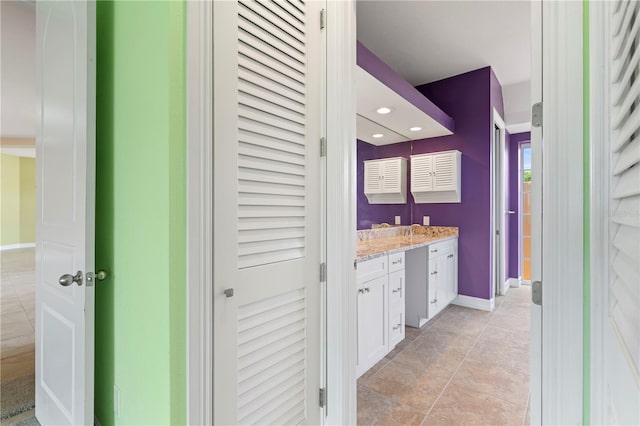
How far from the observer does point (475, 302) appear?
3.76 m

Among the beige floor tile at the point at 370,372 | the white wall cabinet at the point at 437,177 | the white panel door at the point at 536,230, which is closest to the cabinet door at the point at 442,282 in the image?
the white wall cabinet at the point at 437,177

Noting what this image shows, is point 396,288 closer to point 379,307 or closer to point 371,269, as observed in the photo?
point 379,307

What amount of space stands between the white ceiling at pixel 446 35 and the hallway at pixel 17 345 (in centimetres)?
371

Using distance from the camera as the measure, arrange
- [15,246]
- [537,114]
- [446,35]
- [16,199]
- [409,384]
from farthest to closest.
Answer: [15,246]
[16,199]
[446,35]
[409,384]
[537,114]

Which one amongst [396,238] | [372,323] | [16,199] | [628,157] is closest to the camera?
[628,157]

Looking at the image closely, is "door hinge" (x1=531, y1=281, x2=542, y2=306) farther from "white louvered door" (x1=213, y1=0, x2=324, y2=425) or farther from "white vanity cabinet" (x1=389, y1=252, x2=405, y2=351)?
"white vanity cabinet" (x1=389, y1=252, x2=405, y2=351)

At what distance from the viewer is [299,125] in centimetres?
134

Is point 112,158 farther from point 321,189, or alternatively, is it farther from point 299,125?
point 321,189

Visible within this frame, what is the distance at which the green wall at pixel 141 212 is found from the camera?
2.97ft

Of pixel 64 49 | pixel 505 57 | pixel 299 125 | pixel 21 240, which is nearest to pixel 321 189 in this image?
pixel 299 125

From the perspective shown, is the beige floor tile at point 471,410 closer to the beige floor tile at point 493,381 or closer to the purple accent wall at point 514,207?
the beige floor tile at point 493,381

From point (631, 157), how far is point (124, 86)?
5.20ft

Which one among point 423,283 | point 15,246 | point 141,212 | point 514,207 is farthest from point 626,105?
point 15,246

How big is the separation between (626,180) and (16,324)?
4344 millimetres
